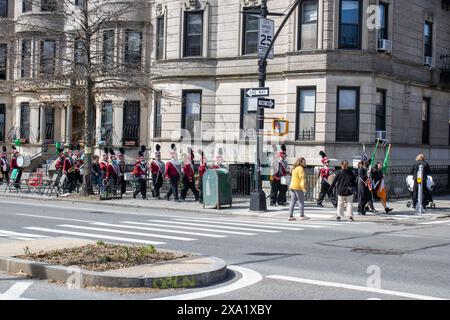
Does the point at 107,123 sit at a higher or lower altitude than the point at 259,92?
lower

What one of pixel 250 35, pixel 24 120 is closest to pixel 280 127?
pixel 250 35

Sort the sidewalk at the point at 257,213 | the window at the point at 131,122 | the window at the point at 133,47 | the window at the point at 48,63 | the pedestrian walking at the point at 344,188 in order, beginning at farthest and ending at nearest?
the window at the point at 131,122
the window at the point at 133,47
the window at the point at 48,63
the sidewalk at the point at 257,213
the pedestrian walking at the point at 344,188

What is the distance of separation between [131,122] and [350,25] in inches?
513

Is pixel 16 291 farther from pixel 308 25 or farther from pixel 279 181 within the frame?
pixel 308 25

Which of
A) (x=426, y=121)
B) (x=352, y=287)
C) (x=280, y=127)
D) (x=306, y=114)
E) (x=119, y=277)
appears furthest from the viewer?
(x=426, y=121)

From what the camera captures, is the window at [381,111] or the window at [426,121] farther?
the window at [426,121]

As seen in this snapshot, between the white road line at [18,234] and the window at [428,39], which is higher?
the window at [428,39]

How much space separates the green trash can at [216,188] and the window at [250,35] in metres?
7.62

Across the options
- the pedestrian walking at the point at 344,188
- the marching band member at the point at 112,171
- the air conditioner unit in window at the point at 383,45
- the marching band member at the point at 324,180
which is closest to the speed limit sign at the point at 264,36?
the pedestrian walking at the point at 344,188

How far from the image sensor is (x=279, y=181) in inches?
961

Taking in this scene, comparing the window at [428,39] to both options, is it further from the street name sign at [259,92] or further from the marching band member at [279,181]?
the street name sign at [259,92]

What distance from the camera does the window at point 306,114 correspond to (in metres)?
27.3
